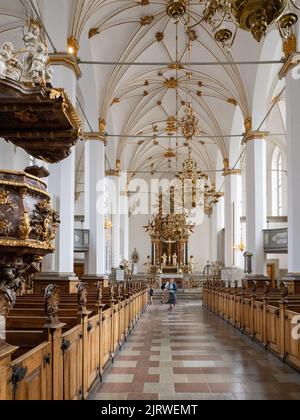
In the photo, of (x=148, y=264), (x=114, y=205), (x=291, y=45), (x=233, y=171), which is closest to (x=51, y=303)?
(x=291, y=45)

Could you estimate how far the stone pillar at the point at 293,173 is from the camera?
1203cm

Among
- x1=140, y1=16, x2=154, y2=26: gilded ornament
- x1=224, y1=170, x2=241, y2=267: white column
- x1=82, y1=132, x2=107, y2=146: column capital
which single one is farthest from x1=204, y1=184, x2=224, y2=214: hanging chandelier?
x1=140, y1=16, x2=154, y2=26: gilded ornament

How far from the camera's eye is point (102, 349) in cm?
672

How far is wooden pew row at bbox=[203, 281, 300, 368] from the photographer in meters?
7.13

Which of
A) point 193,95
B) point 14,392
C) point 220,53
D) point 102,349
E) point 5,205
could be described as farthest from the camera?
point 193,95

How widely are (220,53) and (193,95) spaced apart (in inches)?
216

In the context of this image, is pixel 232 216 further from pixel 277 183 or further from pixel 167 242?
pixel 167 242

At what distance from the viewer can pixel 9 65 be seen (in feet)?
19.0

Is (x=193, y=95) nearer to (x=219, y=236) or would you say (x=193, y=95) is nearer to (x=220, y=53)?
(x=220, y=53)

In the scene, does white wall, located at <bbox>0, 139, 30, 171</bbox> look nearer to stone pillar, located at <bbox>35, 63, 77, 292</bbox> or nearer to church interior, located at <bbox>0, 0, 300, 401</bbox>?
church interior, located at <bbox>0, 0, 300, 401</bbox>

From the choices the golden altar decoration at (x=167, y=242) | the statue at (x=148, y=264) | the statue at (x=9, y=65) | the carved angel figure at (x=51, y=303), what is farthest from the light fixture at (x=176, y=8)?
the statue at (x=148, y=264)

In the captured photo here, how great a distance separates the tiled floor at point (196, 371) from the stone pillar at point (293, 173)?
7.77ft

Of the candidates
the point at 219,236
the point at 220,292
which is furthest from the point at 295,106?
the point at 219,236

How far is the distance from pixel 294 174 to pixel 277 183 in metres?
15.4
